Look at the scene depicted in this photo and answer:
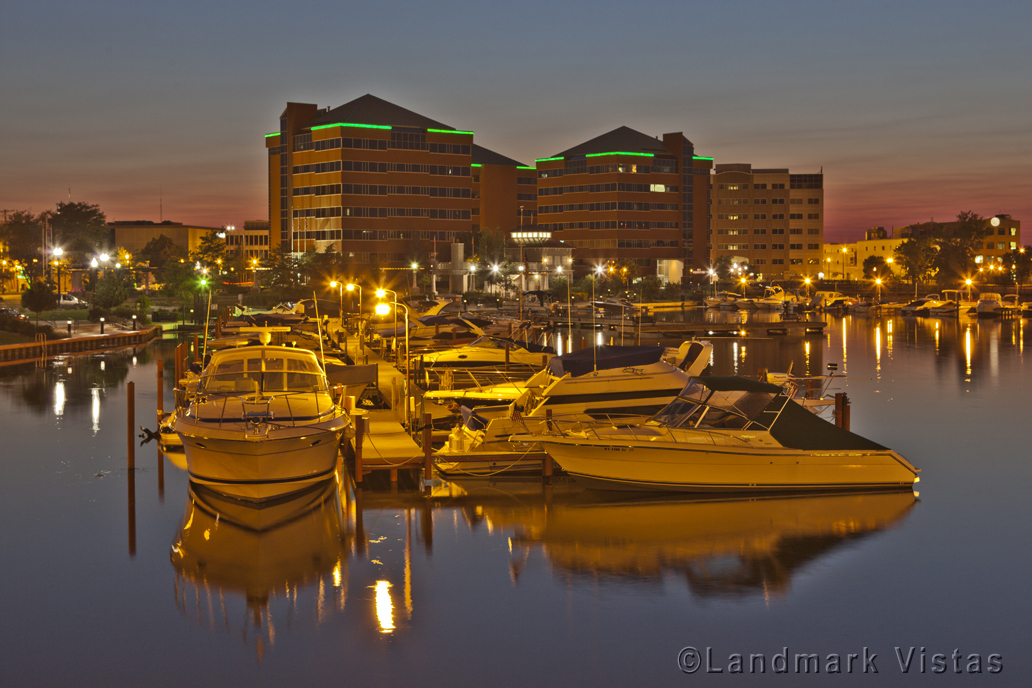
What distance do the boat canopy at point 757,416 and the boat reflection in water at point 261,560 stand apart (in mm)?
8366

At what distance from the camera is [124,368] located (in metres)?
51.2

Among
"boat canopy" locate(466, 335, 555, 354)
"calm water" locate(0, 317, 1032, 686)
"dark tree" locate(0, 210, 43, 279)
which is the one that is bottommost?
"calm water" locate(0, 317, 1032, 686)

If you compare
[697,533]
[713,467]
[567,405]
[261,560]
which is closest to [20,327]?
[567,405]

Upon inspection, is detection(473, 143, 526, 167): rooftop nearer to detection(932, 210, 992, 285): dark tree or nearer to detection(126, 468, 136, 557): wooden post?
detection(932, 210, 992, 285): dark tree

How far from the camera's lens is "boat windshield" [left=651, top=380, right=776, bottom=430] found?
2144 centimetres

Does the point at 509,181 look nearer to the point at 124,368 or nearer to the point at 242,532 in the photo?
the point at 124,368

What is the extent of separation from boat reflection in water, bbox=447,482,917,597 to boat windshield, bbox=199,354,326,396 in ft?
19.2

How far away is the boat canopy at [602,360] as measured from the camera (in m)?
27.0

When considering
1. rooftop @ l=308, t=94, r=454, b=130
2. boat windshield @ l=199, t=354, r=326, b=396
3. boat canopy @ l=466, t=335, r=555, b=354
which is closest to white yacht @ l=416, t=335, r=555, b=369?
boat canopy @ l=466, t=335, r=555, b=354

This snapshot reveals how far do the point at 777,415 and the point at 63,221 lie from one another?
507ft

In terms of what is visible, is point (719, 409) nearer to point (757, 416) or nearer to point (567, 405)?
point (757, 416)

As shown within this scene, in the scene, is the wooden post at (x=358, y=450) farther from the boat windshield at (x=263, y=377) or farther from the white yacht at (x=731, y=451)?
the white yacht at (x=731, y=451)

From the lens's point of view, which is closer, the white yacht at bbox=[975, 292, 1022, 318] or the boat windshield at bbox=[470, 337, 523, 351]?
the boat windshield at bbox=[470, 337, 523, 351]

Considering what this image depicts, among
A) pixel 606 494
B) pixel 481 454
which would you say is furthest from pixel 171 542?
pixel 606 494
